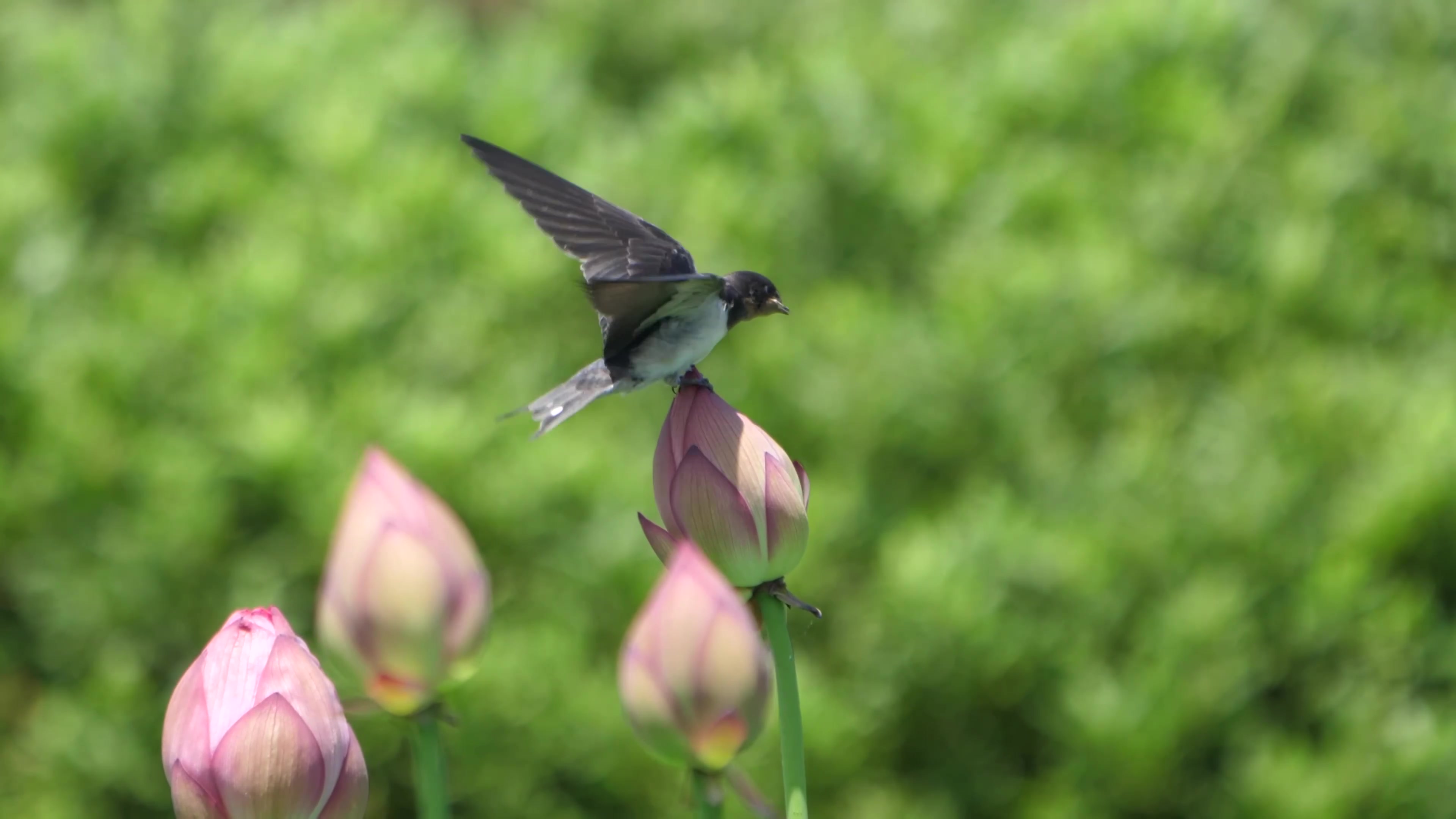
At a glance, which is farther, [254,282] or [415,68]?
[415,68]

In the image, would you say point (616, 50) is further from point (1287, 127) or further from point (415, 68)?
point (1287, 127)

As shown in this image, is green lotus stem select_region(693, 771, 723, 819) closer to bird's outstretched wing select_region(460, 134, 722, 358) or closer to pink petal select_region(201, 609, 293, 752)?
pink petal select_region(201, 609, 293, 752)

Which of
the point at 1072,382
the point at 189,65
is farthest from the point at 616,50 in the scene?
the point at 1072,382

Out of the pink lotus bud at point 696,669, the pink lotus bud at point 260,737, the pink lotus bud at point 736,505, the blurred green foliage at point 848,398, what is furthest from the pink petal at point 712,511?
the blurred green foliage at point 848,398

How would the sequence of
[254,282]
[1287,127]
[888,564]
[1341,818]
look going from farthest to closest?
[1287,127] → [254,282] → [888,564] → [1341,818]

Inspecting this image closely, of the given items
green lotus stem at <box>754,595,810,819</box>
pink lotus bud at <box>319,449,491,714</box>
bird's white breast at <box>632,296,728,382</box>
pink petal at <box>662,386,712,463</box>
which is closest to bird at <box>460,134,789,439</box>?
bird's white breast at <box>632,296,728,382</box>
